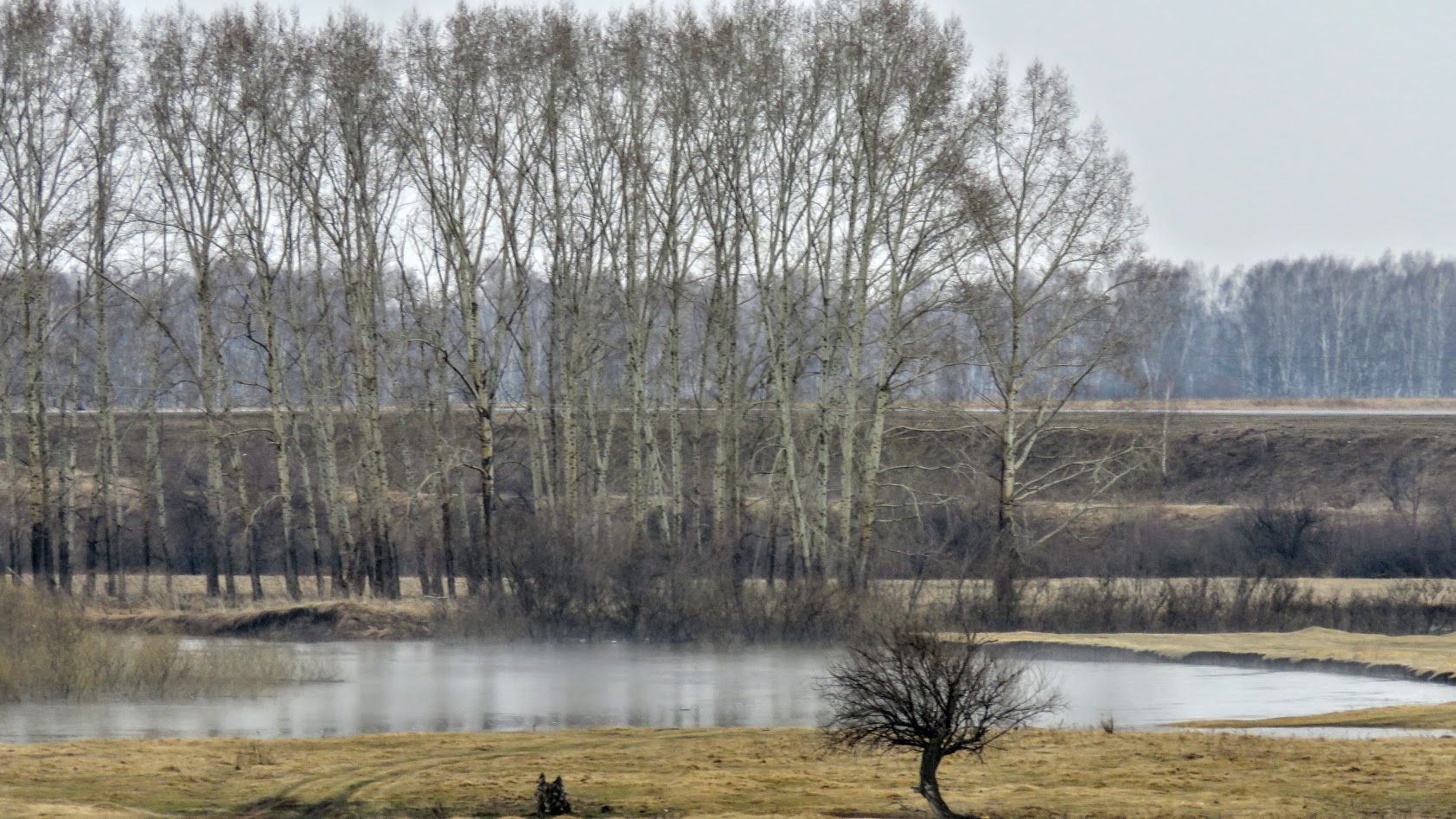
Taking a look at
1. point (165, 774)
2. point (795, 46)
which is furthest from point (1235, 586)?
point (165, 774)

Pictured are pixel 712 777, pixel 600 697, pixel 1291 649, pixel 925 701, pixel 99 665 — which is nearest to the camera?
pixel 925 701

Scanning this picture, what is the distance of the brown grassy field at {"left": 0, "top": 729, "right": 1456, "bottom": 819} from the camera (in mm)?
15758

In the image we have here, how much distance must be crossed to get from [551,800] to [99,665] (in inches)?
531

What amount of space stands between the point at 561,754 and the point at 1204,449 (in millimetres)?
44176

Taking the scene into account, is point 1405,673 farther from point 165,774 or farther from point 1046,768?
point 165,774

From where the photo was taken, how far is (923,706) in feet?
52.4

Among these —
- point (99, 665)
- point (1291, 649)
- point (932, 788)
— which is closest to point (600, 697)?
point (99, 665)

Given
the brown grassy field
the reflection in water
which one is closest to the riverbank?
the reflection in water

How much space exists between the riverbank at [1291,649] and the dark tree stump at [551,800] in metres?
15.9

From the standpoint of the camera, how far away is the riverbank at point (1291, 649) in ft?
94.6

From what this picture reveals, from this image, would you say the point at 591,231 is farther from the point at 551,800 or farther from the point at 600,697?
the point at 551,800

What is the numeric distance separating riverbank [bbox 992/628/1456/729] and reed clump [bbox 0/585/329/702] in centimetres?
1415

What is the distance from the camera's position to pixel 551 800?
1552cm

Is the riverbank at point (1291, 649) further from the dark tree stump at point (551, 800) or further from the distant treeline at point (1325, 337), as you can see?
the distant treeline at point (1325, 337)
